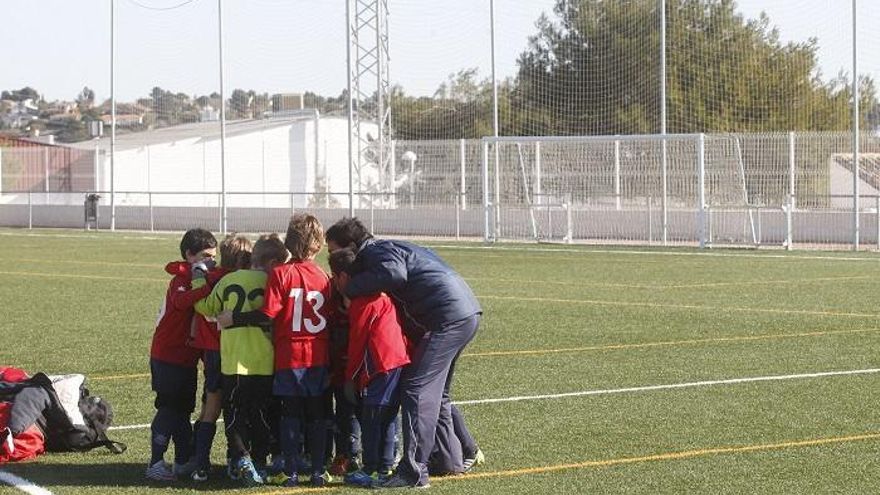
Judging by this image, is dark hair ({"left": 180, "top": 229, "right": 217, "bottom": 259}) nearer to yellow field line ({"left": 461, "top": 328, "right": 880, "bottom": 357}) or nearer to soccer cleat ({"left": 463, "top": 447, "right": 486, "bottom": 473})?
soccer cleat ({"left": 463, "top": 447, "right": 486, "bottom": 473})

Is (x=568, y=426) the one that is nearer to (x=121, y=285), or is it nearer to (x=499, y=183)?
(x=121, y=285)

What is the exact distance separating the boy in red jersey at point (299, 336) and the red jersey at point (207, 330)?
391 mm

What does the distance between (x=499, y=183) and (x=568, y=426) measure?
30.0m

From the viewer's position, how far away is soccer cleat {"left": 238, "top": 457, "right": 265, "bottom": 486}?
8.83 m

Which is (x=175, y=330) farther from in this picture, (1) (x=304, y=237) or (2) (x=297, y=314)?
(1) (x=304, y=237)

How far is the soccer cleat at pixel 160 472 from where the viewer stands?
906 cm

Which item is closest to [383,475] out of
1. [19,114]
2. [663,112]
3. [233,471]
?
[233,471]

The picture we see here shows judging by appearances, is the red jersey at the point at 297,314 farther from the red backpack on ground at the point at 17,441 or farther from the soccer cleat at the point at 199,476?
the red backpack on ground at the point at 17,441

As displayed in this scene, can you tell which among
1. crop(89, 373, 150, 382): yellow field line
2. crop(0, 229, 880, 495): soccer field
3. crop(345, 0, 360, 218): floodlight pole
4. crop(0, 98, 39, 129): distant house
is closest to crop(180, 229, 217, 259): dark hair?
crop(0, 229, 880, 495): soccer field

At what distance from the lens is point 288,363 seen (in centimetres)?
870

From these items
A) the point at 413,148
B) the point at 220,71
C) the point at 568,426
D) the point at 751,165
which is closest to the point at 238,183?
the point at 220,71

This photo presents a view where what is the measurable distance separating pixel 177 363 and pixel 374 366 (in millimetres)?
1238

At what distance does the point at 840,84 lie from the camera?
1817 inches

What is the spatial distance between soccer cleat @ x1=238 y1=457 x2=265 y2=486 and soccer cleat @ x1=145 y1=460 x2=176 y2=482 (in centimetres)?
44
